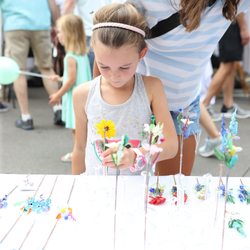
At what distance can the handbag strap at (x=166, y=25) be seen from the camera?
101 cm

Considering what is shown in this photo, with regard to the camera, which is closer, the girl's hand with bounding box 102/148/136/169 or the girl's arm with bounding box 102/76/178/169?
the girl's hand with bounding box 102/148/136/169

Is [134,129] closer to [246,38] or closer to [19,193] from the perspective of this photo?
[19,193]

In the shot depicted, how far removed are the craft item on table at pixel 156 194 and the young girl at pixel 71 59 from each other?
54.4 inches

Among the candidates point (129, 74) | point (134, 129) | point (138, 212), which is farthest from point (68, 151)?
point (138, 212)

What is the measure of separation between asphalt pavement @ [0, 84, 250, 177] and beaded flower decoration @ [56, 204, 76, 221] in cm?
137

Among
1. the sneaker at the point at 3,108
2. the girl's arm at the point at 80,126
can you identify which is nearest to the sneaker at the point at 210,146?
the girl's arm at the point at 80,126

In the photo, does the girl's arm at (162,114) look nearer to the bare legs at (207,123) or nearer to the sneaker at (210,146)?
the bare legs at (207,123)

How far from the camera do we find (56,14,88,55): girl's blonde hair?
2.20 metres

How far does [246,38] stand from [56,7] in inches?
71.4

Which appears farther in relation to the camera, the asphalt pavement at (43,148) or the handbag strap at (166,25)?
the asphalt pavement at (43,148)

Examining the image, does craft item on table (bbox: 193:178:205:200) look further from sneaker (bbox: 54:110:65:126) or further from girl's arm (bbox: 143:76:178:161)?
sneaker (bbox: 54:110:65:126)

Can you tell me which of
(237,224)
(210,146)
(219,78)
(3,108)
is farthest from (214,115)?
(237,224)

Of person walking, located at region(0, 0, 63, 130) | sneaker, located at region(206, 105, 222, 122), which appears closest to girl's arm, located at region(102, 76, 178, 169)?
person walking, located at region(0, 0, 63, 130)

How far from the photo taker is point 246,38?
3.11m
